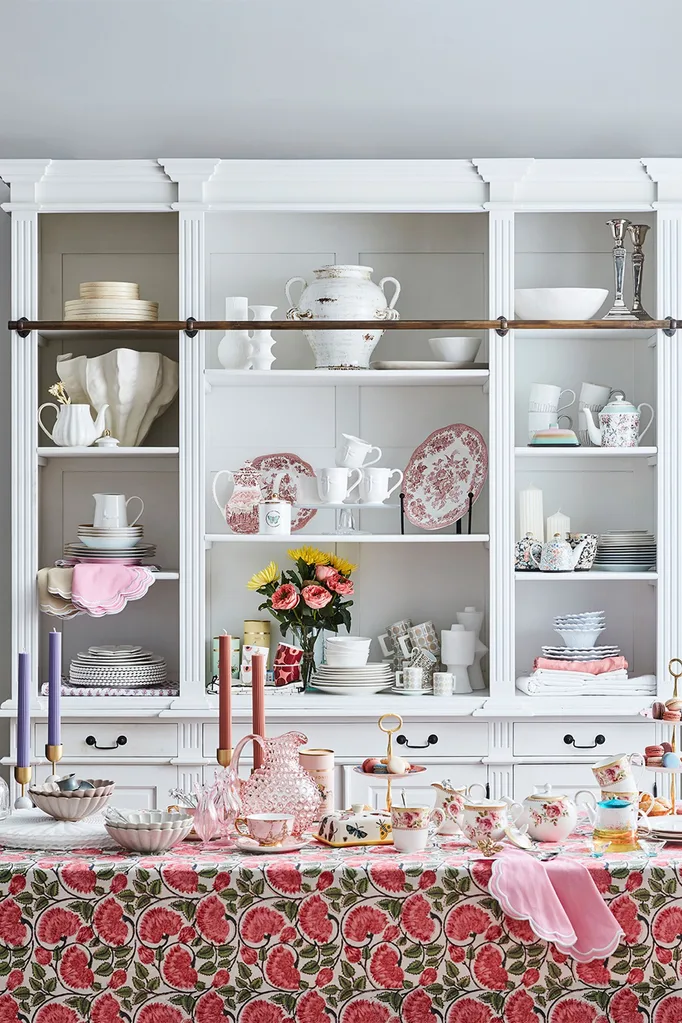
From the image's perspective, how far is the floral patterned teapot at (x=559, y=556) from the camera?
323 cm

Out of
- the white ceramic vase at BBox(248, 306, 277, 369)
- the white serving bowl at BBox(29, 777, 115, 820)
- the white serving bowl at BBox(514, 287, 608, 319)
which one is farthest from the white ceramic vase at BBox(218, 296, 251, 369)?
the white serving bowl at BBox(29, 777, 115, 820)

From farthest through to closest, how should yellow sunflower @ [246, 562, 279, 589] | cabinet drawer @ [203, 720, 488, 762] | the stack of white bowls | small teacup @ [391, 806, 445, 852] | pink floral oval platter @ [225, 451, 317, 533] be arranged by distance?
1. pink floral oval platter @ [225, 451, 317, 533]
2. yellow sunflower @ [246, 562, 279, 589]
3. the stack of white bowls
4. cabinet drawer @ [203, 720, 488, 762]
5. small teacup @ [391, 806, 445, 852]

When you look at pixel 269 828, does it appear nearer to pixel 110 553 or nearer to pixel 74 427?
pixel 110 553

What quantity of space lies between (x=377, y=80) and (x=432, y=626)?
5.94 feet

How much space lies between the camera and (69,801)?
190 cm

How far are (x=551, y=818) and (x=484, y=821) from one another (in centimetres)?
14

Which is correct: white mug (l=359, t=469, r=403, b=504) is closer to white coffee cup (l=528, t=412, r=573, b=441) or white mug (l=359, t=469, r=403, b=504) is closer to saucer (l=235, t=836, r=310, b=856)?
white coffee cup (l=528, t=412, r=573, b=441)

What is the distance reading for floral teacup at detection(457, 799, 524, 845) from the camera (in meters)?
1.77

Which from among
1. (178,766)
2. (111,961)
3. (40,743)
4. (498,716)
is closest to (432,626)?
(498,716)

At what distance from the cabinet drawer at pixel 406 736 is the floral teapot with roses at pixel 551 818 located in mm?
1295

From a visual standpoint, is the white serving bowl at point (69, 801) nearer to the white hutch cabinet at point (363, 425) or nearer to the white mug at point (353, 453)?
the white hutch cabinet at point (363, 425)

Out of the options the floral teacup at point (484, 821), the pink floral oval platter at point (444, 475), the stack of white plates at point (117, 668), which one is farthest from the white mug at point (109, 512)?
the floral teacup at point (484, 821)

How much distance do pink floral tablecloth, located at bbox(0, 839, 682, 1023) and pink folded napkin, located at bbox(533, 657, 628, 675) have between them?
5.23ft

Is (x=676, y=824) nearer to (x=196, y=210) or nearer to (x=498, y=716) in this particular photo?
(x=498, y=716)
